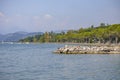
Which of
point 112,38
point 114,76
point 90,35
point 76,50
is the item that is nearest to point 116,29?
point 112,38

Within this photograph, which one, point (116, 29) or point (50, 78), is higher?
point (116, 29)

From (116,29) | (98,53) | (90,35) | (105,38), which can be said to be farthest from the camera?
(90,35)

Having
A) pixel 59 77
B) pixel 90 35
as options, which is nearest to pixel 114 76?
pixel 59 77

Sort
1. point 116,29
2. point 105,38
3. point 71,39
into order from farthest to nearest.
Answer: point 71,39
point 105,38
point 116,29

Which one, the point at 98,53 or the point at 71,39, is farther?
the point at 71,39

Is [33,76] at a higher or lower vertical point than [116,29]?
lower

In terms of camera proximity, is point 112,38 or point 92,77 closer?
point 92,77

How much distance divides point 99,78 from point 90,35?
410ft

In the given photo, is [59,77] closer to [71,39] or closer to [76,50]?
[76,50]

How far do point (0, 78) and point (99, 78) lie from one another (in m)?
9.54

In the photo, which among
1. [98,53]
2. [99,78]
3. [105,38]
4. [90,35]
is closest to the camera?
[99,78]

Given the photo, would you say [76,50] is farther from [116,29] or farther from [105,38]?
[105,38]

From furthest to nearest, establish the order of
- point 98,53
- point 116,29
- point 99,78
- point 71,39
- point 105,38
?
1. point 71,39
2. point 105,38
3. point 116,29
4. point 98,53
5. point 99,78

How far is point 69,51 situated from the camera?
7669cm
